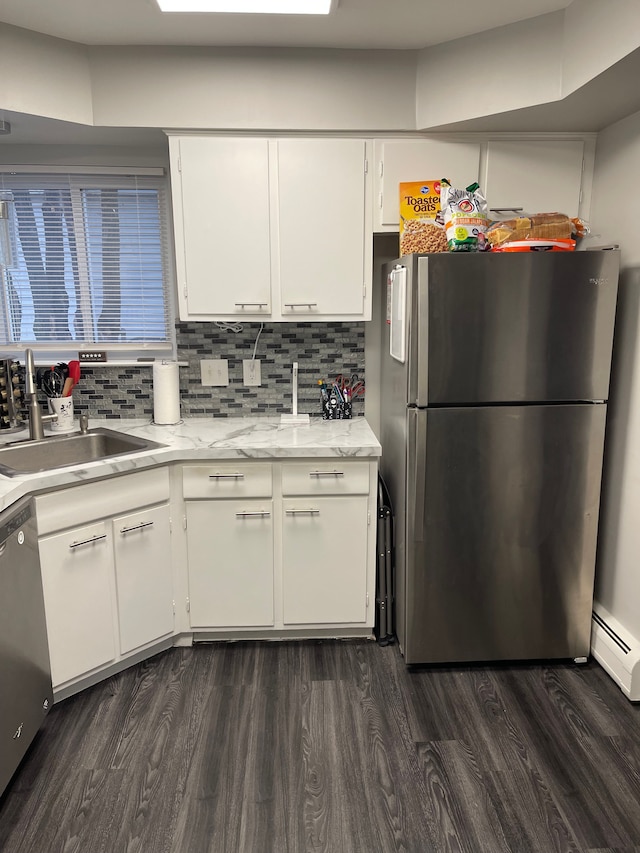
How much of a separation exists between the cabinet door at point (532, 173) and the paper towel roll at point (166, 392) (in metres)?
1.53

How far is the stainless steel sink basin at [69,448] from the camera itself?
229cm

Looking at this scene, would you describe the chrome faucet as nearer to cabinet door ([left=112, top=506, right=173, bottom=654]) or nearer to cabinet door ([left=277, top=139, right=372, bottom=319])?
cabinet door ([left=112, top=506, right=173, bottom=654])

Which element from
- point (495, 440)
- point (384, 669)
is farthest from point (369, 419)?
point (384, 669)

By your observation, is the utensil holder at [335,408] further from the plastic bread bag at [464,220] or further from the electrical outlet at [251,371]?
the plastic bread bag at [464,220]

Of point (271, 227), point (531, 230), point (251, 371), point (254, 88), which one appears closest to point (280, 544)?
point (251, 371)

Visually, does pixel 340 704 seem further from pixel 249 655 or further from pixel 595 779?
pixel 595 779

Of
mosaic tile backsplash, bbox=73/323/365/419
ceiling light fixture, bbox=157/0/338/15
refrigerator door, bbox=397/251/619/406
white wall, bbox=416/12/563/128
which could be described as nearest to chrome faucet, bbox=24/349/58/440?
mosaic tile backsplash, bbox=73/323/365/419

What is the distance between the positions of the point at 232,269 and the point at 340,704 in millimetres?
1725

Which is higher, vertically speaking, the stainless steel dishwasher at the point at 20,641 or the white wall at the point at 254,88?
the white wall at the point at 254,88

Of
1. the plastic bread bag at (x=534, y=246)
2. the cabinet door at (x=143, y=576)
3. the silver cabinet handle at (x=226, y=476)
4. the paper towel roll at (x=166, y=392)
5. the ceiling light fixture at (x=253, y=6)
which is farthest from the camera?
the paper towel roll at (x=166, y=392)

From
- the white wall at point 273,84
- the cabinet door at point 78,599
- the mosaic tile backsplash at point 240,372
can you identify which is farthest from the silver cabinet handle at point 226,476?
the white wall at point 273,84

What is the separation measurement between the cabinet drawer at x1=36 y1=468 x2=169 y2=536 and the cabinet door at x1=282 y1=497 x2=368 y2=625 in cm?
50

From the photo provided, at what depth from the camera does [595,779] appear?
1.79 metres

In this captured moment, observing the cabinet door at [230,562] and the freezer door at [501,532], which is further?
the cabinet door at [230,562]
